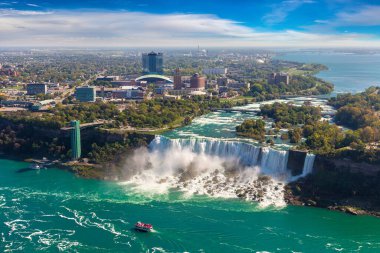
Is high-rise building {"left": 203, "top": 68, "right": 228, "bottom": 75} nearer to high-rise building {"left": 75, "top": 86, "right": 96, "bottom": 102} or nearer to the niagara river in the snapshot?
high-rise building {"left": 75, "top": 86, "right": 96, "bottom": 102}

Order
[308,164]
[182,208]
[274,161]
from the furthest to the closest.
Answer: [274,161] < [308,164] < [182,208]

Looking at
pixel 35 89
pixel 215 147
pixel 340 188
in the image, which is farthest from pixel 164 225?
pixel 35 89

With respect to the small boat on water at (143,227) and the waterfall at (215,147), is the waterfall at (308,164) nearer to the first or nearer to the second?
the waterfall at (215,147)

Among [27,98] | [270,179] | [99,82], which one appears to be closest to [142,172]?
[270,179]

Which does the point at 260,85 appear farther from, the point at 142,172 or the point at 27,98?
the point at 142,172

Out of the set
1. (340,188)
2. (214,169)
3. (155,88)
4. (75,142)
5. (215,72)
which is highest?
(215,72)

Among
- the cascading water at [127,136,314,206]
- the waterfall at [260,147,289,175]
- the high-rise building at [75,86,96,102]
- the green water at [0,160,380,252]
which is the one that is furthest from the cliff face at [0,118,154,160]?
the high-rise building at [75,86,96,102]

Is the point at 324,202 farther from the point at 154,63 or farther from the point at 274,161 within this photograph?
the point at 154,63

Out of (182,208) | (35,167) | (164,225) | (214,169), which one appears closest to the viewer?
(164,225)
